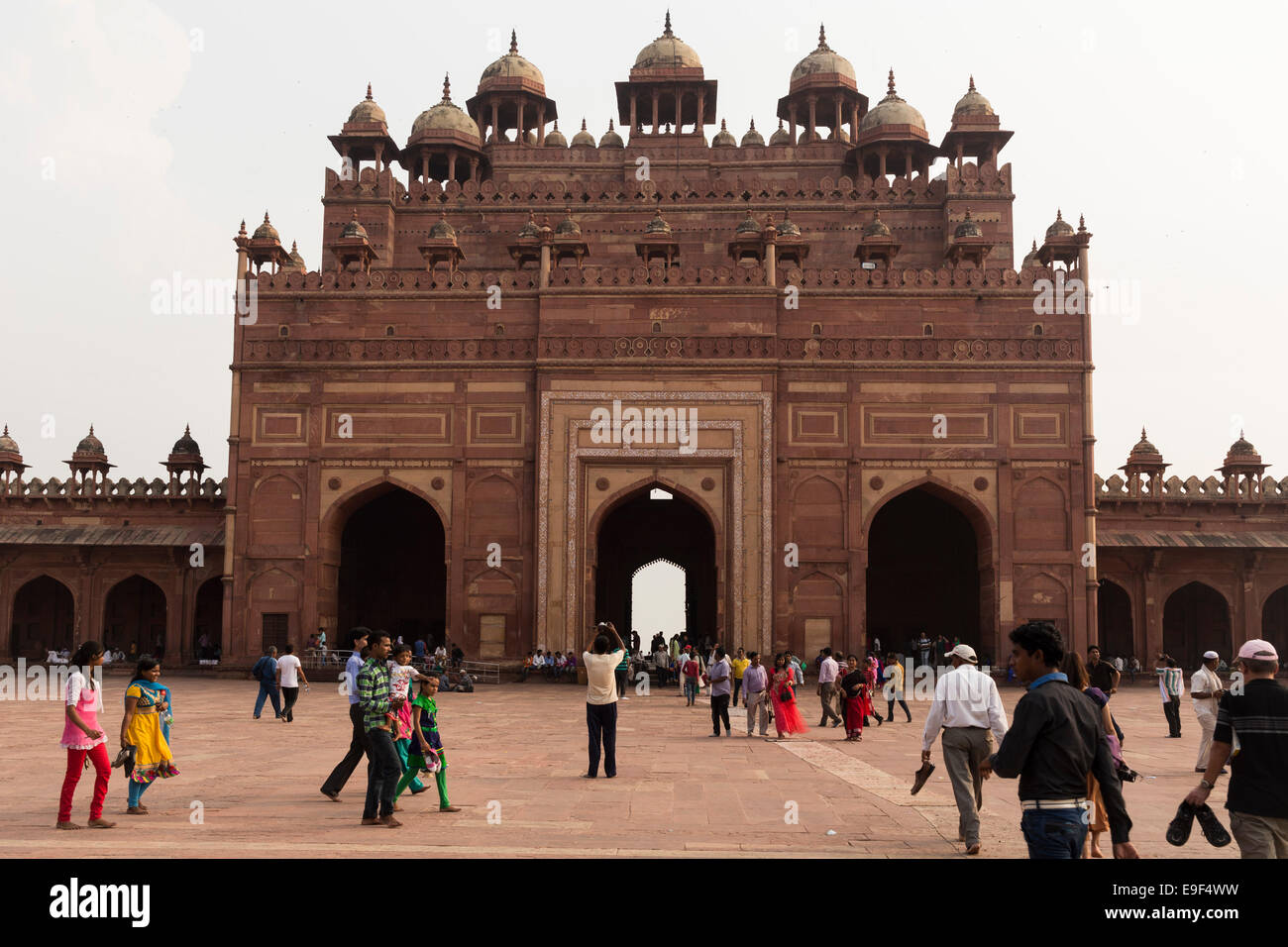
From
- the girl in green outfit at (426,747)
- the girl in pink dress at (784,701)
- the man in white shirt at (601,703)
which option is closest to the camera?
the girl in green outfit at (426,747)

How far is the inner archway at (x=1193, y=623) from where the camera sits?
3191cm

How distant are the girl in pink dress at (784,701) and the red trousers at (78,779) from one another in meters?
9.07

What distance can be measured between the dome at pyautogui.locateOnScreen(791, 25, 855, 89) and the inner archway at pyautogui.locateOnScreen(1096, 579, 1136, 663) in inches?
662

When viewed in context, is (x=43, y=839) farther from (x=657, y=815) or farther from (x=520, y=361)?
(x=520, y=361)

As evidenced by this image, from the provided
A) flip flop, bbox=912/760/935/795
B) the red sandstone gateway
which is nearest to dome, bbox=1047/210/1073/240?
the red sandstone gateway

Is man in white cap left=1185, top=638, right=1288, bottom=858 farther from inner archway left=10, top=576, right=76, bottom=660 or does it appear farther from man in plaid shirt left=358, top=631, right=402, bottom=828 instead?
inner archway left=10, top=576, right=76, bottom=660

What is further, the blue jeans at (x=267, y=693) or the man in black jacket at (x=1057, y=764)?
the blue jeans at (x=267, y=693)

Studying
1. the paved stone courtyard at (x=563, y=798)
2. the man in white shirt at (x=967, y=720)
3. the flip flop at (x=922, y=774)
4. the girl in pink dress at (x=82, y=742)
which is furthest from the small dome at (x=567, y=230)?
the man in white shirt at (x=967, y=720)

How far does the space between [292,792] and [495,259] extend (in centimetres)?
2525

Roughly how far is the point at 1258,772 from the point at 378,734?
5.39 metres

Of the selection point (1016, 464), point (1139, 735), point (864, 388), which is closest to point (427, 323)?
point (864, 388)

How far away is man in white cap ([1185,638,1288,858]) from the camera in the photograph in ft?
16.7

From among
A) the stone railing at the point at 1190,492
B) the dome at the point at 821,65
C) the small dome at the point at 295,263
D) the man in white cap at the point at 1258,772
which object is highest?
the dome at the point at 821,65

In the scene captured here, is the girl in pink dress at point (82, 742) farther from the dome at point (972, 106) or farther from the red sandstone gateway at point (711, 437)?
the dome at point (972, 106)
